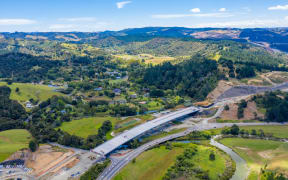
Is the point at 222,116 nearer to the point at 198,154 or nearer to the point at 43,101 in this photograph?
the point at 198,154

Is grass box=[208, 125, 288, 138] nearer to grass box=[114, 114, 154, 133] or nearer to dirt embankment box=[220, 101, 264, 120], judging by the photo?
dirt embankment box=[220, 101, 264, 120]

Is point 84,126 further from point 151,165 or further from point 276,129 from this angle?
point 276,129

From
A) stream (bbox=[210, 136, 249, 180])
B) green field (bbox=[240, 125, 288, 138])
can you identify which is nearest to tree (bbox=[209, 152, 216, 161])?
stream (bbox=[210, 136, 249, 180])

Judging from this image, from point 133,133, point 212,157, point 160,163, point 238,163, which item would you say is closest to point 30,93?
point 133,133

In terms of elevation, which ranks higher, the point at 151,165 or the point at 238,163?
the point at 151,165

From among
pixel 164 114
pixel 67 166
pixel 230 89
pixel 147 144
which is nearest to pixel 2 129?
pixel 67 166

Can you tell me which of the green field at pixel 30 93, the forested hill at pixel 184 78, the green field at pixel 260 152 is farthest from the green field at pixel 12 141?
the forested hill at pixel 184 78

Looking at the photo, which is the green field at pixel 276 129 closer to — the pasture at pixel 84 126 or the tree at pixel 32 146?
the pasture at pixel 84 126
